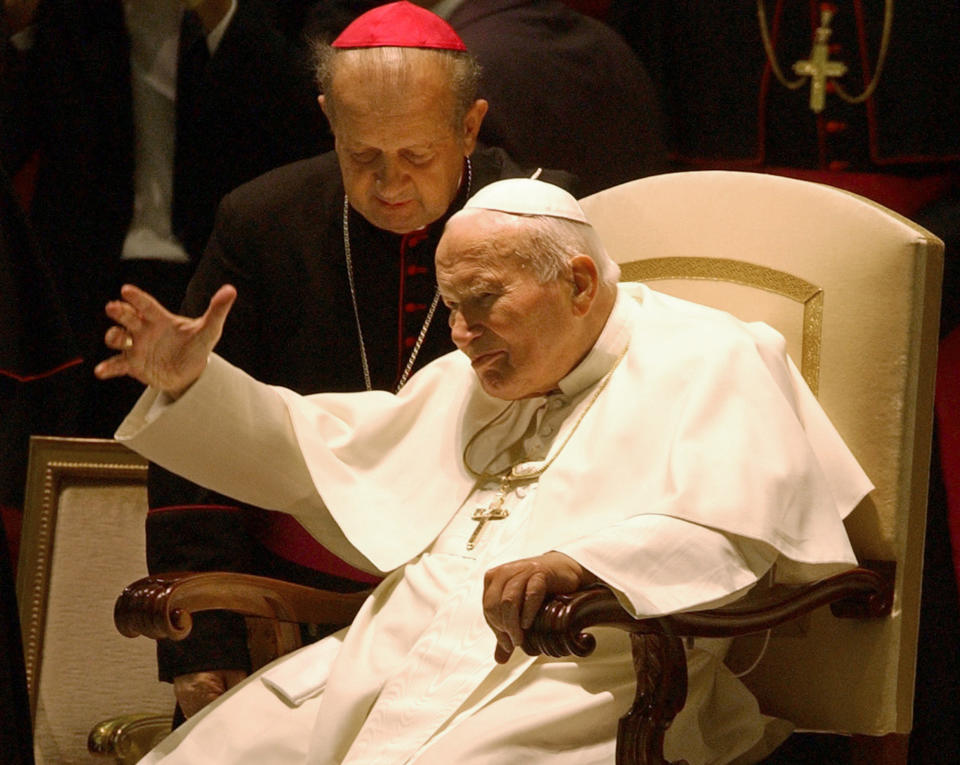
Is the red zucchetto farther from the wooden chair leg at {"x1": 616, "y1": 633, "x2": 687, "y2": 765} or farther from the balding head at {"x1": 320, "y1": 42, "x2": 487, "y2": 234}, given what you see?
the wooden chair leg at {"x1": 616, "y1": 633, "x2": 687, "y2": 765}

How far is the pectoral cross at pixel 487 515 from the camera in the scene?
3.57 metres

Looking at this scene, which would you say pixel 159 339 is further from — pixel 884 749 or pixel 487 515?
pixel 884 749

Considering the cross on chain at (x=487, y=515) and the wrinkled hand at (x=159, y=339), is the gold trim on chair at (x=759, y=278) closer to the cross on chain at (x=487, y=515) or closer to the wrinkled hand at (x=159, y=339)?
the cross on chain at (x=487, y=515)

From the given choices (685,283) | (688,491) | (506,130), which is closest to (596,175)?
(506,130)

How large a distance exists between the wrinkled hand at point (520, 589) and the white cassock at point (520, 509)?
0.05 meters

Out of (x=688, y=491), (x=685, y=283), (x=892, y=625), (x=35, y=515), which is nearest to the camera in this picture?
(x=688, y=491)

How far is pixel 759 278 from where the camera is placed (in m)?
3.71

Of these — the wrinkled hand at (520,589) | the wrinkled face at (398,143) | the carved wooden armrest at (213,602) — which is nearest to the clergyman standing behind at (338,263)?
the wrinkled face at (398,143)

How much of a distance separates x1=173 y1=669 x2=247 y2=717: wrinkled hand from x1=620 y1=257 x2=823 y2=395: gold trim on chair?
1128mm

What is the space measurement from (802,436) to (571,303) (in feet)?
1.57

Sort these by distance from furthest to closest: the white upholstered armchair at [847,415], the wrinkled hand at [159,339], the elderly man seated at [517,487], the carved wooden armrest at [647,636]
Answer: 1. the white upholstered armchair at [847,415]
2. the wrinkled hand at [159,339]
3. the elderly man seated at [517,487]
4. the carved wooden armrest at [647,636]

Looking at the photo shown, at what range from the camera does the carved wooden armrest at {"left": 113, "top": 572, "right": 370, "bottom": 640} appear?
353cm

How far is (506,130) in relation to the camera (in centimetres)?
446

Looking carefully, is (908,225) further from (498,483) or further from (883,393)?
(498,483)
